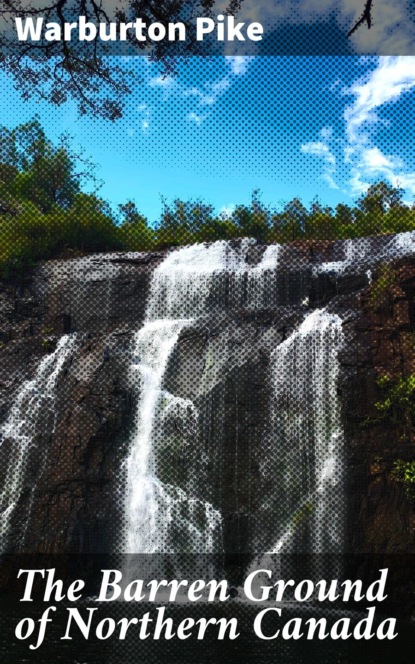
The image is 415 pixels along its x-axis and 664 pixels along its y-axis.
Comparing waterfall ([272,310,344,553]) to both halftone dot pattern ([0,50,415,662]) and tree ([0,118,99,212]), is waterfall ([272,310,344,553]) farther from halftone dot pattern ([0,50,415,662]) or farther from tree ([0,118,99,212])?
tree ([0,118,99,212])

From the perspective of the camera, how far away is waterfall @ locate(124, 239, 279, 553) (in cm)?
1296

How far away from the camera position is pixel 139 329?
641 inches

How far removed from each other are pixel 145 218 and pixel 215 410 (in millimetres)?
15974

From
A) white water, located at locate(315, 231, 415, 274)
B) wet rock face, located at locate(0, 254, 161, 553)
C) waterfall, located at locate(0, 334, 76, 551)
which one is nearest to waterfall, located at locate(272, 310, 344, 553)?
white water, located at locate(315, 231, 415, 274)

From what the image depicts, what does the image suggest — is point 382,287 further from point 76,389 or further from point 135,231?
point 135,231

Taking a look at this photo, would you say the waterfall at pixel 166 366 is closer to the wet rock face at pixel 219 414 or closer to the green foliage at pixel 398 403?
the wet rock face at pixel 219 414

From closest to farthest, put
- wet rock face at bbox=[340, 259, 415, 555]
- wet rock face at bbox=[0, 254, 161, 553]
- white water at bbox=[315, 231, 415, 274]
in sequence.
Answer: wet rock face at bbox=[340, 259, 415, 555] < wet rock face at bbox=[0, 254, 161, 553] < white water at bbox=[315, 231, 415, 274]

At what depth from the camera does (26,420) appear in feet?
49.0

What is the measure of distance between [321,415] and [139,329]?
489 cm

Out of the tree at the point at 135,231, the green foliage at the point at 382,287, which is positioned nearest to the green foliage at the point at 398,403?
the green foliage at the point at 382,287

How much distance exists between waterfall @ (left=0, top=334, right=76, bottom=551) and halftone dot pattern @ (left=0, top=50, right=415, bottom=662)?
42 mm

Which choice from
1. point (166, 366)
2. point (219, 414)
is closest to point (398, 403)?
point (219, 414)

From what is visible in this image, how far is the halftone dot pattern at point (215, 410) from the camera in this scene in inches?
507

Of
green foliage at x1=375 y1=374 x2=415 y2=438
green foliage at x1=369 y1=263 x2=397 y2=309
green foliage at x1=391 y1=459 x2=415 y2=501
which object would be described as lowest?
green foliage at x1=391 y1=459 x2=415 y2=501
